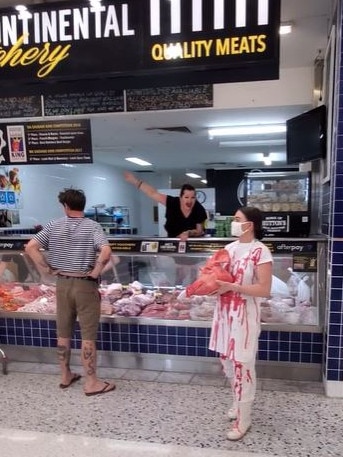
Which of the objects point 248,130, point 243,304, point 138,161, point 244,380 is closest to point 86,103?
point 248,130

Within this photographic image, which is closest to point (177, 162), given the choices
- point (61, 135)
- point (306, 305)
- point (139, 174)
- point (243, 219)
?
point (139, 174)

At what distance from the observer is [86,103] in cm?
523

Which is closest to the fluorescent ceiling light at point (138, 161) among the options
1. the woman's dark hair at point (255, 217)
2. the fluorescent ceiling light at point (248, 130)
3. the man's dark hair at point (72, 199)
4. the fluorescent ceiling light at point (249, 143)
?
the fluorescent ceiling light at point (249, 143)

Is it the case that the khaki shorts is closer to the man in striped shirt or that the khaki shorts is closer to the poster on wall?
the man in striped shirt

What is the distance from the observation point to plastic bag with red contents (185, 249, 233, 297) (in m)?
2.57

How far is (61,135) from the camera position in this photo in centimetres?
523

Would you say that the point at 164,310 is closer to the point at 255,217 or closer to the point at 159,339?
the point at 159,339

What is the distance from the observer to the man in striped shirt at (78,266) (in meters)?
3.30

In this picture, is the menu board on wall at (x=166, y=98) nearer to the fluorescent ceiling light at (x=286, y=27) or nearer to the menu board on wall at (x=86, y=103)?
the menu board on wall at (x=86, y=103)

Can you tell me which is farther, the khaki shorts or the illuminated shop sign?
the khaki shorts

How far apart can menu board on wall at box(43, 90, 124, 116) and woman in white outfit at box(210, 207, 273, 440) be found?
3.14 metres

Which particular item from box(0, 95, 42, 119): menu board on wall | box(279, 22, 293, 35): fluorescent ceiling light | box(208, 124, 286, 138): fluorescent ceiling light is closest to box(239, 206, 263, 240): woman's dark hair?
box(279, 22, 293, 35): fluorescent ceiling light

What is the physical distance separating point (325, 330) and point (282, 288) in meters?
0.54

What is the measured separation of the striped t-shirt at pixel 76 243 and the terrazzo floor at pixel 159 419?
1.03 m
